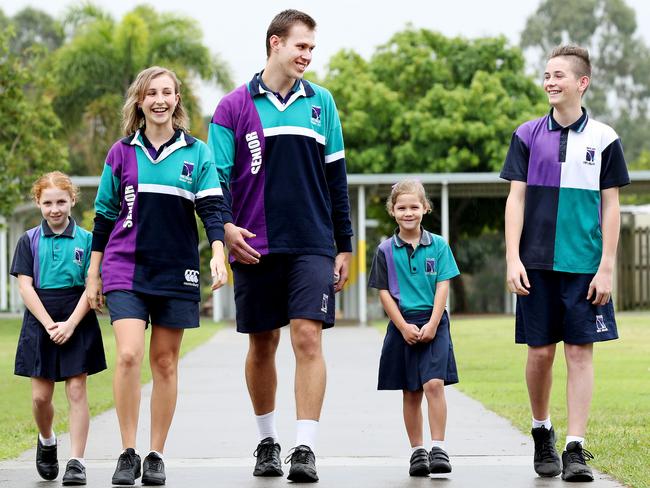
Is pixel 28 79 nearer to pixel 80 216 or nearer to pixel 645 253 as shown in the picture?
pixel 80 216

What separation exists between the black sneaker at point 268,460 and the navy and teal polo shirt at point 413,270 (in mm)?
991

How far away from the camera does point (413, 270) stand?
7.33 metres

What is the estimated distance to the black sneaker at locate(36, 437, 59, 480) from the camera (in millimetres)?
6762

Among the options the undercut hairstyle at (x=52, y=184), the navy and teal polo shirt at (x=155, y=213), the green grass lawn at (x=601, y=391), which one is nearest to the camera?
the navy and teal polo shirt at (x=155, y=213)

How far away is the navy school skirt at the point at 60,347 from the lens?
6.98 m

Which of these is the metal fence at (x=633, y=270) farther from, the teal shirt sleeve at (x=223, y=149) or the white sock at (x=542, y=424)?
the teal shirt sleeve at (x=223, y=149)

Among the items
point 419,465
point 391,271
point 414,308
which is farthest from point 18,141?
point 419,465

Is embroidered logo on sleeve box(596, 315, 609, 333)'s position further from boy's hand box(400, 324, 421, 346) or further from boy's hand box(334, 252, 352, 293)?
boy's hand box(334, 252, 352, 293)

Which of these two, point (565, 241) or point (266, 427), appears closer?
point (565, 241)

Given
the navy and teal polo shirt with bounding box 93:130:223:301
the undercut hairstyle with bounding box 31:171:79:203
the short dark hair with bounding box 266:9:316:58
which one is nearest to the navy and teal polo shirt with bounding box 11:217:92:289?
the undercut hairstyle with bounding box 31:171:79:203

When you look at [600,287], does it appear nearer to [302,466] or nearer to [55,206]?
[302,466]

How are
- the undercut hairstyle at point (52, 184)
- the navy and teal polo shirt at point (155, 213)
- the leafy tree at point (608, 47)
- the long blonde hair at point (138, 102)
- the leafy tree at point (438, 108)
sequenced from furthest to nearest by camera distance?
the leafy tree at point (608, 47)
the leafy tree at point (438, 108)
the undercut hairstyle at point (52, 184)
the long blonde hair at point (138, 102)
the navy and teal polo shirt at point (155, 213)

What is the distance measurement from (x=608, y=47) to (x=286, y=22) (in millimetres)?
60528

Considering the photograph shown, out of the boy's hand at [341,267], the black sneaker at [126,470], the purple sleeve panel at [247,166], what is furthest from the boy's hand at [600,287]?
the black sneaker at [126,470]
